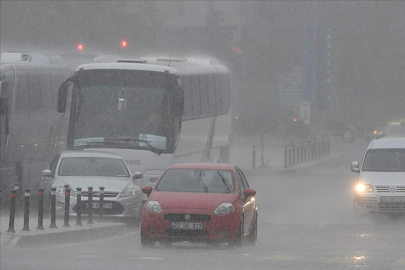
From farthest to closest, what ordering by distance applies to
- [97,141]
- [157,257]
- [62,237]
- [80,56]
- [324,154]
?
[324,154], [80,56], [97,141], [62,237], [157,257]

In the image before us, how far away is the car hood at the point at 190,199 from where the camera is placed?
51.8ft

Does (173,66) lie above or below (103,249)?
above

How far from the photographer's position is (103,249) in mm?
15602

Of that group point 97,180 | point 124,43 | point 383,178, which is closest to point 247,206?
point 97,180

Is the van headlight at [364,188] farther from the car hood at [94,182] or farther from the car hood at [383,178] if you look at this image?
the car hood at [94,182]

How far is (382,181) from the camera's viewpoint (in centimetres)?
2319

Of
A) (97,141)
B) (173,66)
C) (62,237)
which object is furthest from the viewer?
(173,66)

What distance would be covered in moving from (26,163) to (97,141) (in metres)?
2.26

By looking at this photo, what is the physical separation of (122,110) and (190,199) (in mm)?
8273

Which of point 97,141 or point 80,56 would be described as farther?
point 80,56

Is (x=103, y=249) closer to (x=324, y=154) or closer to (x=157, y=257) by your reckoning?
(x=157, y=257)

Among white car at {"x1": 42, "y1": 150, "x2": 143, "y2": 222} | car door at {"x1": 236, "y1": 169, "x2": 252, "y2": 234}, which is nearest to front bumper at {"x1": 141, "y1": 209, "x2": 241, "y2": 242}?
car door at {"x1": 236, "y1": 169, "x2": 252, "y2": 234}

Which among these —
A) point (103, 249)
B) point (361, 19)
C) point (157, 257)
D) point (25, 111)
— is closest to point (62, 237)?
point (103, 249)

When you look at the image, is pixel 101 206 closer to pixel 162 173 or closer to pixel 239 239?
pixel 162 173
